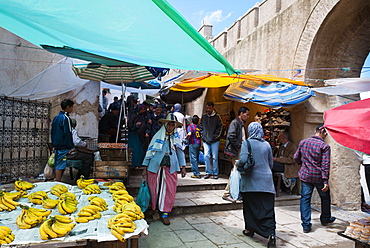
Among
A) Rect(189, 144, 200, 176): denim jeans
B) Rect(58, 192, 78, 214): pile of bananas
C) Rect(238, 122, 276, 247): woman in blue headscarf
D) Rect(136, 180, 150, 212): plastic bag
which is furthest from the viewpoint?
Rect(189, 144, 200, 176): denim jeans

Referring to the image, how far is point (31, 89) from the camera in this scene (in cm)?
701

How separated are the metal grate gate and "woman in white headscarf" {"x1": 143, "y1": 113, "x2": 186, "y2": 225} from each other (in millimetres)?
3339

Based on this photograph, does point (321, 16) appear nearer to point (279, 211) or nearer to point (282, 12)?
point (282, 12)

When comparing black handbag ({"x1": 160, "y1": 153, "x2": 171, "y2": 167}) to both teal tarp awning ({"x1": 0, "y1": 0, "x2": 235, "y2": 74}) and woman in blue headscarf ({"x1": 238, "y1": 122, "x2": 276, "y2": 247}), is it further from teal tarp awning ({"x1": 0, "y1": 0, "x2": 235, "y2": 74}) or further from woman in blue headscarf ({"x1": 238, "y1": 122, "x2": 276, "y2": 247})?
teal tarp awning ({"x1": 0, "y1": 0, "x2": 235, "y2": 74})

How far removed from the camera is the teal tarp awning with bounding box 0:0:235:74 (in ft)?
8.35

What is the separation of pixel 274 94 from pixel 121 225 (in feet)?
15.7

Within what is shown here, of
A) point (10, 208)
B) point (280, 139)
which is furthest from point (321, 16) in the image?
point (10, 208)

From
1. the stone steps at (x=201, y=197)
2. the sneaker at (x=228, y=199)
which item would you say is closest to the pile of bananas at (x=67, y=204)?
the stone steps at (x=201, y=197)

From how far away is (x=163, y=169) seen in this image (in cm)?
538

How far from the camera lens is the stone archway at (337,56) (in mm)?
6871

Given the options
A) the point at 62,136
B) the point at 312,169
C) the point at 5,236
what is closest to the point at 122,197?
the point at 5,236

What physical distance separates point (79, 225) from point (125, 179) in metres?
3.30

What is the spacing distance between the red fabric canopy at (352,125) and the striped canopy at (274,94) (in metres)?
2.61

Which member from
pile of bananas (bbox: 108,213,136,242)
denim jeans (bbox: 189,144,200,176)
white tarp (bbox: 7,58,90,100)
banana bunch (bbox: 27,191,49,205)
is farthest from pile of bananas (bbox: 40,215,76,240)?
denim jeans (bbox: 189,144,200,176)
